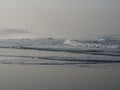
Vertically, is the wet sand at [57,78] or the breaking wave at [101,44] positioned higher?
the breaking wave at [101,44]

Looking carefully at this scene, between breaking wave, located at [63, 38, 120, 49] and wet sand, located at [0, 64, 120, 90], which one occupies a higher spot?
breaking wave, located at [63, 38, 120, 49]

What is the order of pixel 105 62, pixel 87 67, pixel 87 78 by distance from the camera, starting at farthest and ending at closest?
pixel 105 62, pixel 87 67, pixel 87 78

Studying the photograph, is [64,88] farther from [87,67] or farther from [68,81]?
[87,67]

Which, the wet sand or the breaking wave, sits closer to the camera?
the wet sand

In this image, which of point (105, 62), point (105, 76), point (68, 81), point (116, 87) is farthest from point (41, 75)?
point (105, 62)

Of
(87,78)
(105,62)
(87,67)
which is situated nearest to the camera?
(87,78)

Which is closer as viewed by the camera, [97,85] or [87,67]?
[97,85]

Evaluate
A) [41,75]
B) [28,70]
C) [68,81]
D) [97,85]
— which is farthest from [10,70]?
[97,85]

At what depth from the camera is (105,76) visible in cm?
1102

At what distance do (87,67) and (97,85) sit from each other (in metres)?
3.92

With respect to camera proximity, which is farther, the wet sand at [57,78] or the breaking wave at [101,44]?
the breaking wave at [101,44]

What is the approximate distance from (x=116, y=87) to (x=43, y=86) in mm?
2207

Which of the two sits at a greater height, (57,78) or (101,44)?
(101,44)

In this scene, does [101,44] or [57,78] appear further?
[101,44]
